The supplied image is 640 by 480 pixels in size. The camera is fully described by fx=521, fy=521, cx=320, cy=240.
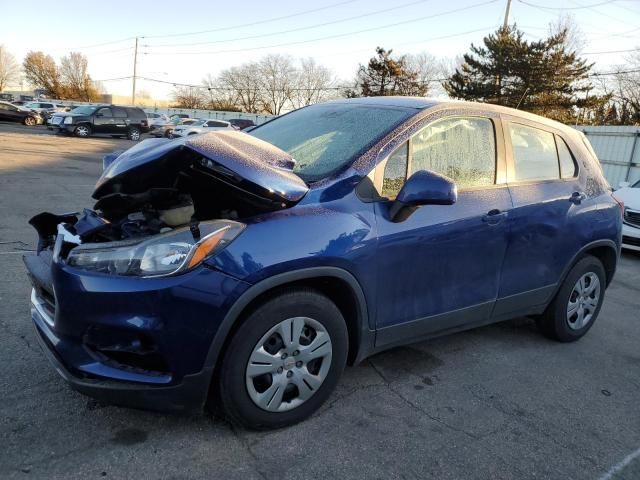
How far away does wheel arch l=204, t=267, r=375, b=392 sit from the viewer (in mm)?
2434

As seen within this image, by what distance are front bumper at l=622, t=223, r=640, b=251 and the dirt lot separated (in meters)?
4.53

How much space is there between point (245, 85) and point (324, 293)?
7686 cm

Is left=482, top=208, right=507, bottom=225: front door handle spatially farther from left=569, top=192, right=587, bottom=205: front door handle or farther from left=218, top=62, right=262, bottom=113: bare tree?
left=218, top=62, right=262, bottom=113: bare tree

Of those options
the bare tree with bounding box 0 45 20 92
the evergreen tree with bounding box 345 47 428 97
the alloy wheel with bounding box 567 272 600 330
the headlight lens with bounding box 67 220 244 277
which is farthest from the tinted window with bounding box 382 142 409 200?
the bare tree with bounding box 0 45 20 92

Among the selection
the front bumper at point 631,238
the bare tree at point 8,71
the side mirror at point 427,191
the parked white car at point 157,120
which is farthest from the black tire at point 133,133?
the bare tree at point 8,71

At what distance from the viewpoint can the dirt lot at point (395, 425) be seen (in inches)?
97.1

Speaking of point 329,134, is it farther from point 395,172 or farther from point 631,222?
point 631,222

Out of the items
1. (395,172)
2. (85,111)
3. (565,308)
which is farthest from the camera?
(85,111)

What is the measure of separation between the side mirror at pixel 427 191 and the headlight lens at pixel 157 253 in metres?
0.98

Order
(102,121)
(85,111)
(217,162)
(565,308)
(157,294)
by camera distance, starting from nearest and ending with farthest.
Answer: (157,294), (217,162), (565,308), (85,111), (102,121)

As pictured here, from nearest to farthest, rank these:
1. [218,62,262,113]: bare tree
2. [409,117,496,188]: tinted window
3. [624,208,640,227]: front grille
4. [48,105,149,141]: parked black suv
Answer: [409,117,496,188]: tinted window
[624,208,640,227]: front grille
[48,105,149,141]: parked black suv
[218,62,262,113]: bare tree

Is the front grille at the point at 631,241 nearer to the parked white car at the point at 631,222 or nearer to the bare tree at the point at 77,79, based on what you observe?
the parked white car at the point at 631,222

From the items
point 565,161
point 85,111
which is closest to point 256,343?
point 565,161

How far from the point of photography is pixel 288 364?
8.77 ft
